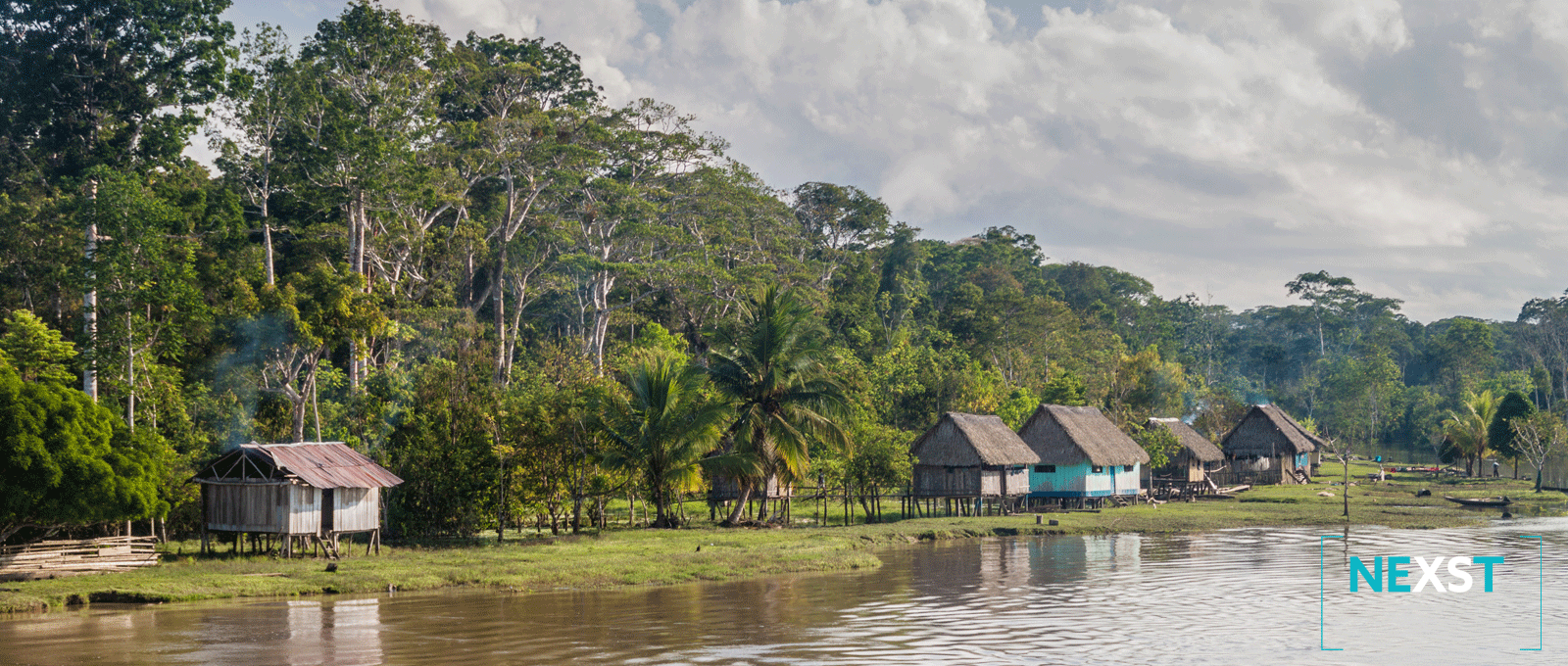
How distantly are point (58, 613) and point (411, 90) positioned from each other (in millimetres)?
28066

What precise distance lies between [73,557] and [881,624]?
15379mm

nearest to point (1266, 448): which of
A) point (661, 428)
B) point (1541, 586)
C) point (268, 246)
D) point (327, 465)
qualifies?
point (1541, 586)

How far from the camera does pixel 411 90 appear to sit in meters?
44.2

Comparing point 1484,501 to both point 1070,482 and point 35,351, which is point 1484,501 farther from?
point 35,351

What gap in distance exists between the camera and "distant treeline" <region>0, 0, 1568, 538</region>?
29000mm

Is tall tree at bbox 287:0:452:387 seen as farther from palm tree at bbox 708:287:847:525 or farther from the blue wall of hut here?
the blue wall of hut

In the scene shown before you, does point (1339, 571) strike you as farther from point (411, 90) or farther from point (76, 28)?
point (76, 28)

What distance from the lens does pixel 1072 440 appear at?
151 feet

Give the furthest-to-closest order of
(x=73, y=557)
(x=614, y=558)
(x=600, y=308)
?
(x=600, y=308) → (x=614, y=558) → (x=73, y=557)

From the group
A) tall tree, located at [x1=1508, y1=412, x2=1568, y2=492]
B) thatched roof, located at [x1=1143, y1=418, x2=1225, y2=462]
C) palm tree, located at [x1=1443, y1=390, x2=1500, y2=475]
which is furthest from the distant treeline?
tall tree, located at [x1=1508, y1=412, x2=1568, y2=492]

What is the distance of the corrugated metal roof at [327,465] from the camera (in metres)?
26.3

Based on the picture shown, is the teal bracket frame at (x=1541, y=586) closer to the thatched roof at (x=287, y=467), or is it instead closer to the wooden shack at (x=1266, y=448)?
the thatched roof at (x=287, y=467)

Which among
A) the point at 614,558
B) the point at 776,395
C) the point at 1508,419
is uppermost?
the point at 776,395

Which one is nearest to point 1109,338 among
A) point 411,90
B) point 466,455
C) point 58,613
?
point 411,90
